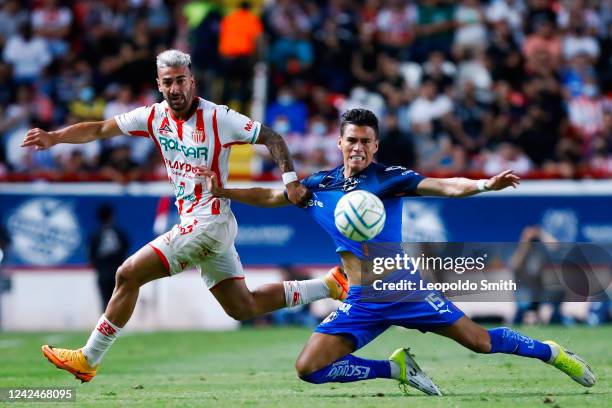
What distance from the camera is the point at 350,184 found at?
32.2ft

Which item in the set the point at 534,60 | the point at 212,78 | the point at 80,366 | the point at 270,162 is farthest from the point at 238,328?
the point at 80,366

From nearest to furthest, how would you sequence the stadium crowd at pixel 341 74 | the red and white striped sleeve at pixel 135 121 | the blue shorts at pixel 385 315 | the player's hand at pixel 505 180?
the player's hand at pixel 505 180 → the blue shorts at pixel 385 315 → the red and white striped sleeve at pixel 135 121 → the stadium crowd at pixel 341 74

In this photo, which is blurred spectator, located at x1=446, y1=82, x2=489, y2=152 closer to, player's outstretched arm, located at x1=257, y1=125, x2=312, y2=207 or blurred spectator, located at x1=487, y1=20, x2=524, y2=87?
blurred spectator, located at x1=487, y1=20, x2=524, y2=87

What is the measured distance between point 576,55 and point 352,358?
562 inches

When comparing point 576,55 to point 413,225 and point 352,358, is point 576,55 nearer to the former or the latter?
point 413,225

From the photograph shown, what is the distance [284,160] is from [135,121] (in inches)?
57.5

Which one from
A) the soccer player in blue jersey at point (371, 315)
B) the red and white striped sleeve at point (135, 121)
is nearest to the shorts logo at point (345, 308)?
the soccer player in blue jersey at point (371, 315)

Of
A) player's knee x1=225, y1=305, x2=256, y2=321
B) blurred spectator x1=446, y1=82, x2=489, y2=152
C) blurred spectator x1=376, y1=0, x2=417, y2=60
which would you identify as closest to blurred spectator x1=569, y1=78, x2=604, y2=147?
blurred spectator x1=446, y1=82, x2=489, y2=152

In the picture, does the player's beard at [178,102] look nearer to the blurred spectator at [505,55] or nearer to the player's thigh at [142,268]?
the player's thigh at [142,268]

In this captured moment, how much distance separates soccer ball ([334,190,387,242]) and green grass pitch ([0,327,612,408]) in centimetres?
133

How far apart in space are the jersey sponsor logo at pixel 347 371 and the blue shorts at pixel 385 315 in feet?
0.56

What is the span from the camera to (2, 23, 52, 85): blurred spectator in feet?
79.4

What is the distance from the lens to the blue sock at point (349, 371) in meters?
9.73

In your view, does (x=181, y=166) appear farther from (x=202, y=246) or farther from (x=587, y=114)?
(x=587, y=114)
